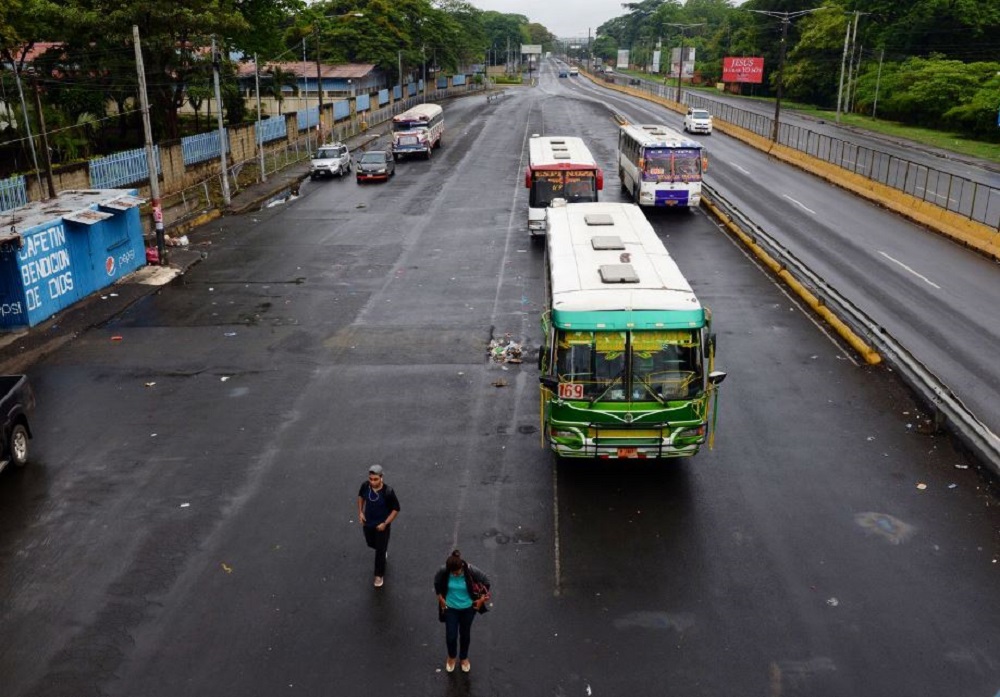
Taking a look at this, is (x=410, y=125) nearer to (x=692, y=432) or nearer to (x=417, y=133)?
(x=417, y=133)

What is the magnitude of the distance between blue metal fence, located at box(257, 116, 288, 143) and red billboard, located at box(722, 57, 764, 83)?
57.2 m

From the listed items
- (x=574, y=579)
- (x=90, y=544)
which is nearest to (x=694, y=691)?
(x=574, y=579)

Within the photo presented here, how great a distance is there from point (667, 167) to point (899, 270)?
10675 mm

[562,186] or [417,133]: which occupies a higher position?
[417,133]

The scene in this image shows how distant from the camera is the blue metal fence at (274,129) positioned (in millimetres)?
51931

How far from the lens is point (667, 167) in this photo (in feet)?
107

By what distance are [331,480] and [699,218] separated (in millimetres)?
23811

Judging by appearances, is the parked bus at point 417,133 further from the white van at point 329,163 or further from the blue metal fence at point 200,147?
the blue metal fence at point 200,147

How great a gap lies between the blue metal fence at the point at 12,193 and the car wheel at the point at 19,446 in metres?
16.4

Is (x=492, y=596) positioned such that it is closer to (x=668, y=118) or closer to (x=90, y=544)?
(x=90, y=544)

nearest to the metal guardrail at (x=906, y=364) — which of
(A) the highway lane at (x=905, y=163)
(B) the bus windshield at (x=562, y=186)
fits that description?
(B) the bus windshield at (x=562, y=186)

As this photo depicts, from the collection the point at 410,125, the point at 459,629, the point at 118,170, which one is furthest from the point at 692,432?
the point at 410,125

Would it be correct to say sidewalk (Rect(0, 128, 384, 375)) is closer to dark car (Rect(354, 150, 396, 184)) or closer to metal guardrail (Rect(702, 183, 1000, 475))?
dark car (Rect(354, 150, 396, 184))

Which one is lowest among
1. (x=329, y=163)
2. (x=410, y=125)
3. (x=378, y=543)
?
(x=378, y=543)
